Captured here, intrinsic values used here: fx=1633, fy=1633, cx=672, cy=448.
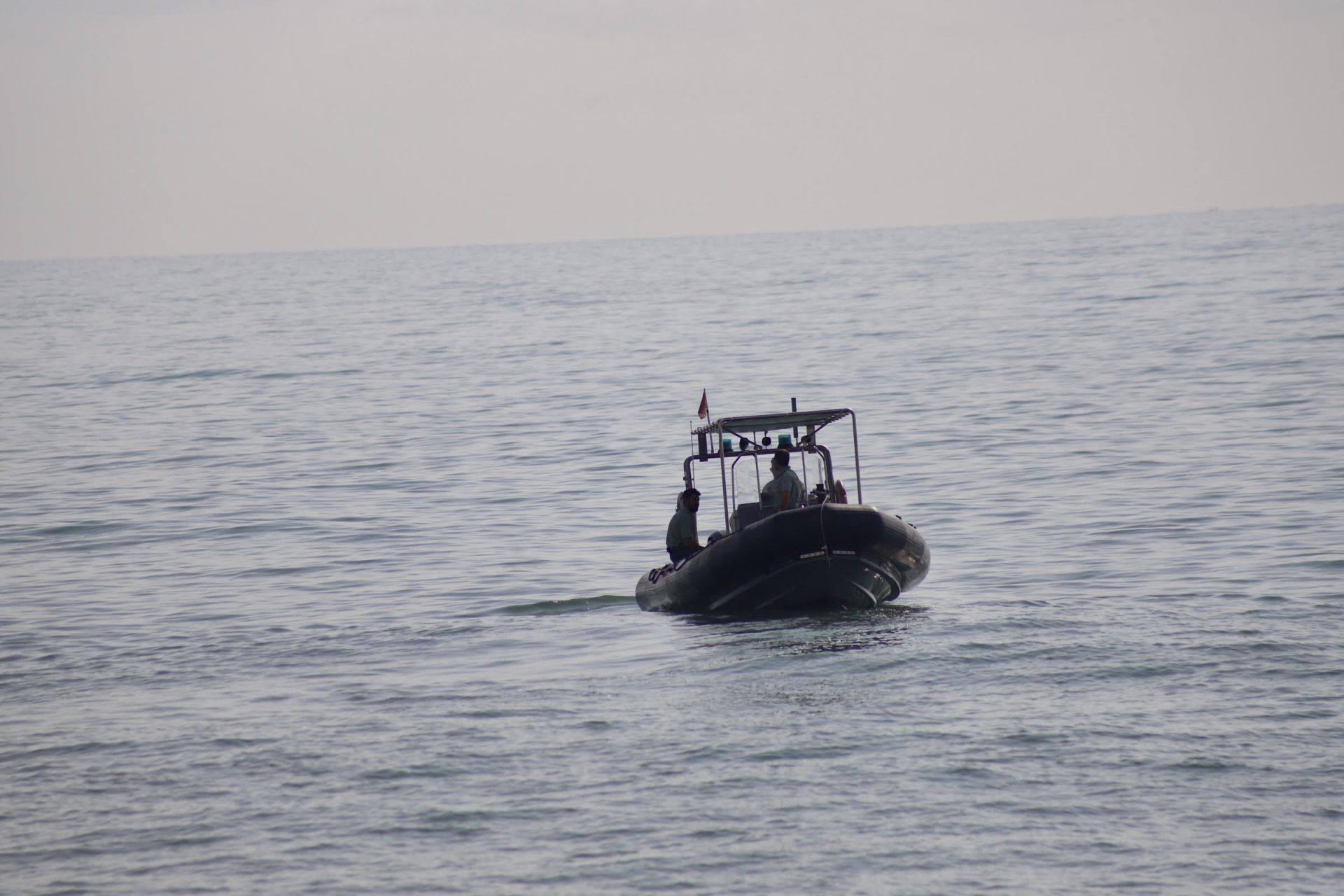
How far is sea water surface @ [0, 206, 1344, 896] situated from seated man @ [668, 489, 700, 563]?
2.59 ft

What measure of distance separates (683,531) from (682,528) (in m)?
0.03

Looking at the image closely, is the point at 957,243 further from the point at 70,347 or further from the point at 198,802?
the point at 198,802

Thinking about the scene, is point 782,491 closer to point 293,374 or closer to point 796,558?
point 796,558

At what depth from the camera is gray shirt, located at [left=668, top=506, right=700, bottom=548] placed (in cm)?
1795

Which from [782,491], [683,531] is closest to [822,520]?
[782,491]

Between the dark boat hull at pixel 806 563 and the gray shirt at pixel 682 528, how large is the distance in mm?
708

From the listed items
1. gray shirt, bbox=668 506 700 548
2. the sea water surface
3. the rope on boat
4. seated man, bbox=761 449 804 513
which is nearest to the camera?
the sea water surface

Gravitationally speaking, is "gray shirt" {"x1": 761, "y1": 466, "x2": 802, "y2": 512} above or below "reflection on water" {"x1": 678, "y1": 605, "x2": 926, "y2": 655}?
above

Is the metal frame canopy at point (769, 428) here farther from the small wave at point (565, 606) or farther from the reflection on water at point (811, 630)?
the small wave at point (565, 606)

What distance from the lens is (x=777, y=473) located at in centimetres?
1742

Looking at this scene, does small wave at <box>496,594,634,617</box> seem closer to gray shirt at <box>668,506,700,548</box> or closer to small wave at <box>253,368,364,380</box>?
gray shirt at <box>668,506,700,548</box>

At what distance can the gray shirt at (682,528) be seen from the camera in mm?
17953

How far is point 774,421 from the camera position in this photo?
18.0 m

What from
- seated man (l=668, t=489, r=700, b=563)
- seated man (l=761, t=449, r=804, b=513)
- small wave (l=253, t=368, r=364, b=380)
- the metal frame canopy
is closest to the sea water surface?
seated man (l=668, t=489, r=700, b=563)
